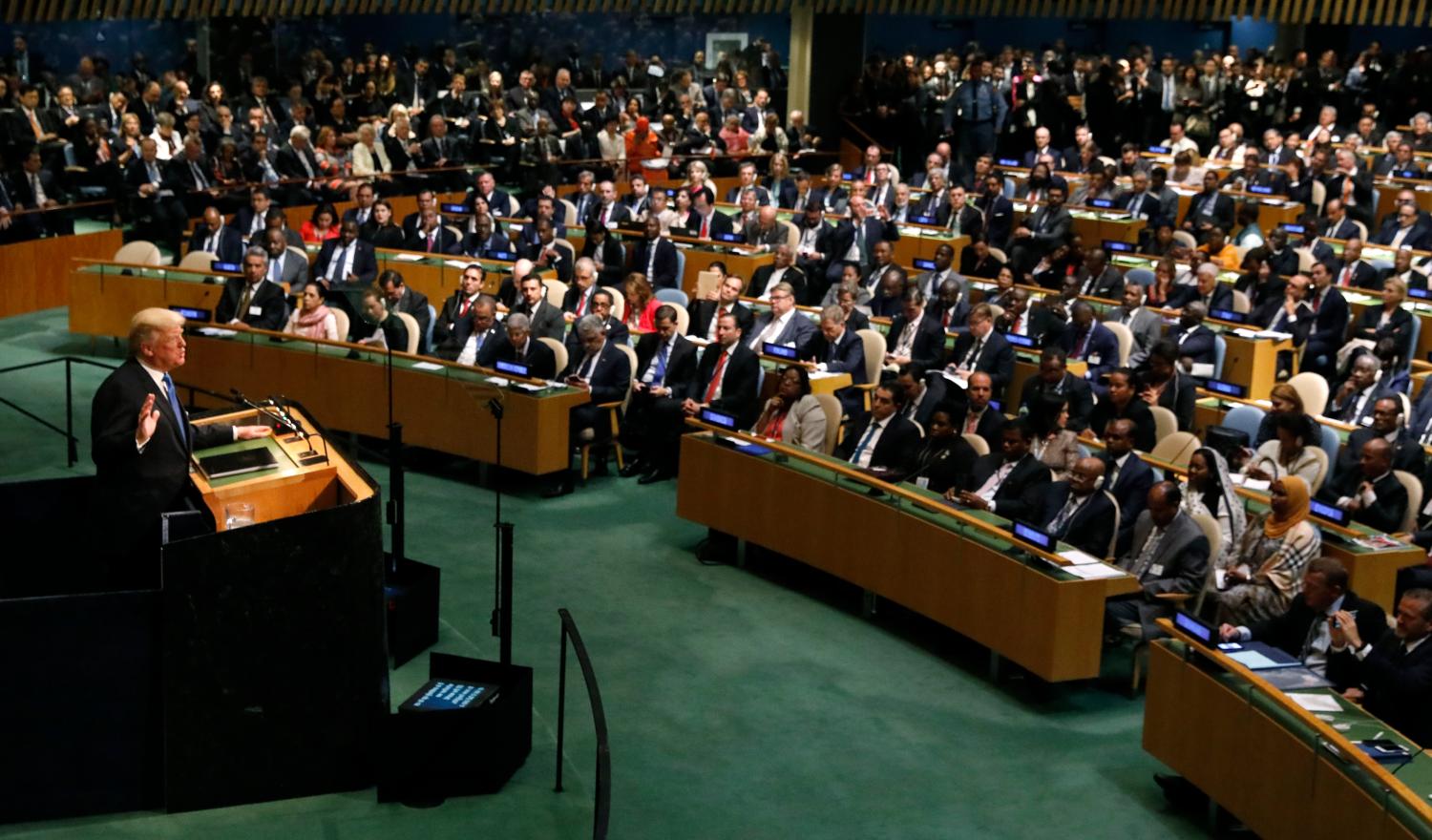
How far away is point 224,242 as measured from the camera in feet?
46.4

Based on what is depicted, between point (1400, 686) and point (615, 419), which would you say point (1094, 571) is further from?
point (615, 419)

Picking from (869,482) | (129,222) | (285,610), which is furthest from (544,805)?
(129,222)

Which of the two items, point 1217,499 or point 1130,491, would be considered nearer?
point 1217,499

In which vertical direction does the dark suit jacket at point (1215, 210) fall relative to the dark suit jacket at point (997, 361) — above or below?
above

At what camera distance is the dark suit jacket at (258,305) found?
12250mm

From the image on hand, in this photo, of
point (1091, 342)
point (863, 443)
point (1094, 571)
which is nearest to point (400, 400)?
point (863, 443)

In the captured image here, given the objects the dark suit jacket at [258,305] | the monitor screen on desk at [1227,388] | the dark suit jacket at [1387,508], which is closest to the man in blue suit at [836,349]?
the monitor screen on desk at [1227,388]

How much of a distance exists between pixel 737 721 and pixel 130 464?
2802 mm

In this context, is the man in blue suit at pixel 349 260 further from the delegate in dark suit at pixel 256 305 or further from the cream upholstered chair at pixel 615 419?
the cream upholstered chair at pixel 615 419

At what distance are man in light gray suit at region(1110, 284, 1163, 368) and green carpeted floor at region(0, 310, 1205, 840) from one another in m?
3.77

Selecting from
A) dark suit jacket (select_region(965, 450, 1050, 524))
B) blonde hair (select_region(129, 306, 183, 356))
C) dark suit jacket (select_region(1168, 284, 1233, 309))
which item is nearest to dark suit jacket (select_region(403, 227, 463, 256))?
dark suit jacket (select_region(1168, 284, 1233, 309))

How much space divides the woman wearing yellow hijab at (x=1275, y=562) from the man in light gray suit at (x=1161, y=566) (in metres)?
0.18

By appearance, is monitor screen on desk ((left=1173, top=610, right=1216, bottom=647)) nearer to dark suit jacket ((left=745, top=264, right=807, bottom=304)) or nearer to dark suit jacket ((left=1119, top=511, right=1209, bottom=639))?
dark suit jacket ((left=1119, top=511, right=1209, bottom=639))

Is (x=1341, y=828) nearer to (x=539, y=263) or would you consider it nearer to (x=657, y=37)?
(x=539, y=263)
